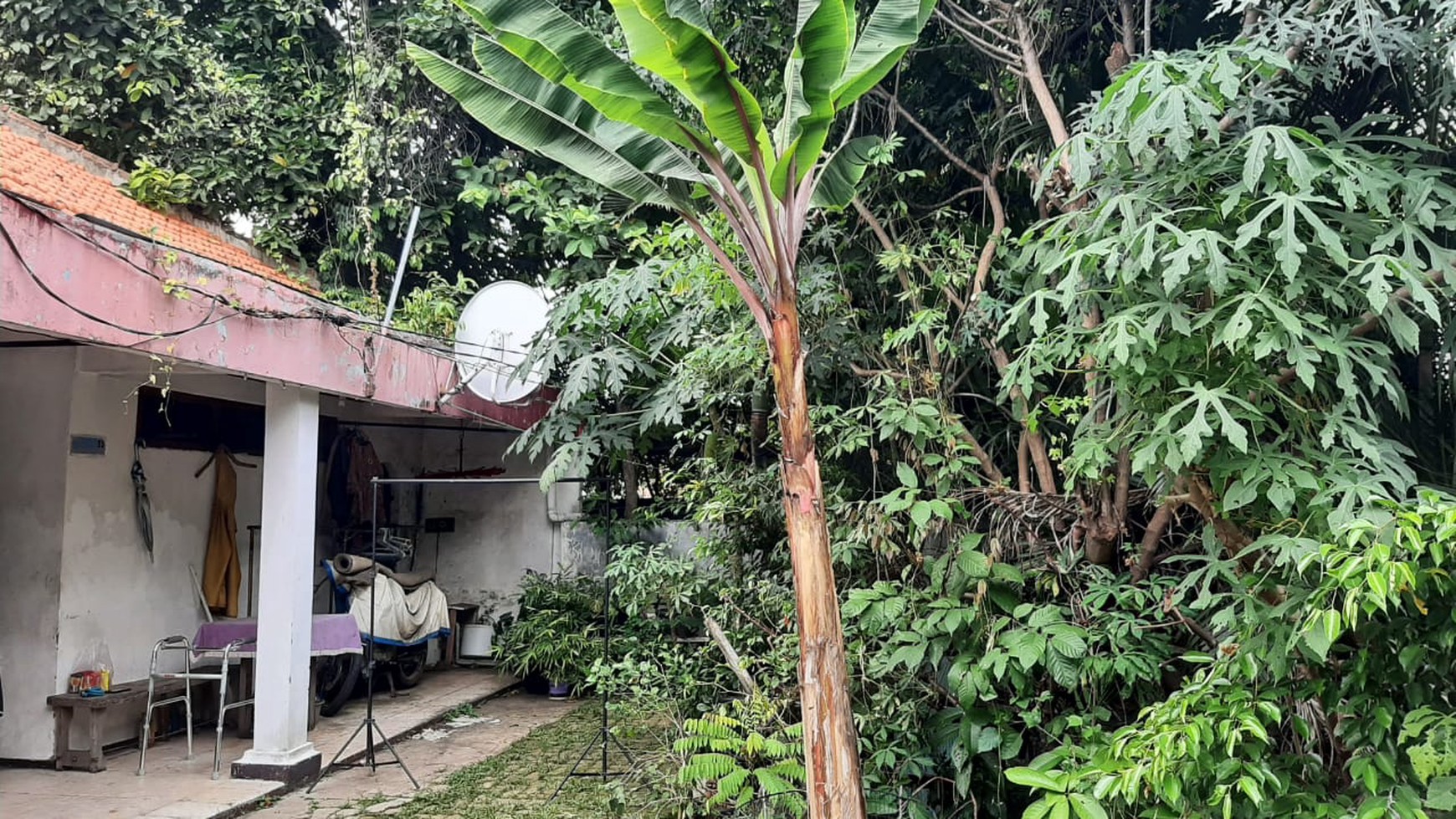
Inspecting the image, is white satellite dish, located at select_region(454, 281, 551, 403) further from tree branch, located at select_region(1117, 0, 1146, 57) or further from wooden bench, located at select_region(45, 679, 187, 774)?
tree branch, located at select_region(1117, 0, 1146, 57)

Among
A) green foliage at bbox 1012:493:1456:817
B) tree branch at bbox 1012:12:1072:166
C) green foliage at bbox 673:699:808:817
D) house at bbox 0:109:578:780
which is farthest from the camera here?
house at bbox 0:109:578:780

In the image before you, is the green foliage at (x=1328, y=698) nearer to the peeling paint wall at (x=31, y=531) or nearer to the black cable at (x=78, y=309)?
the black cable at (x=78, y=309)

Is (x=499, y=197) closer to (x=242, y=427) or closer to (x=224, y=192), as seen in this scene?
(x=224, y=192)

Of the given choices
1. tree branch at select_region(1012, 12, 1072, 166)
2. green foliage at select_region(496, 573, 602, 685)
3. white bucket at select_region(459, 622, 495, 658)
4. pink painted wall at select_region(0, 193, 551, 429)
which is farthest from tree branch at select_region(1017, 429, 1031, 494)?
white bucket at select_region(459, 622, 495, 658)

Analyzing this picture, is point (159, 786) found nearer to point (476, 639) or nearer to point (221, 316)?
point (221, 316)

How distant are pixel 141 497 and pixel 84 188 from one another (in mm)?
2357

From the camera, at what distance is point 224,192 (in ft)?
30.6

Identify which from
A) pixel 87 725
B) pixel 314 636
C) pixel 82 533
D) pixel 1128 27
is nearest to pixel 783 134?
pixel 1128 27

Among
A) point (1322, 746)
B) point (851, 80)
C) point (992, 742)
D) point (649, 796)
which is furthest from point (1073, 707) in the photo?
point (851, 80)

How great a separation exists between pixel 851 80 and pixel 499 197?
6.77 metres

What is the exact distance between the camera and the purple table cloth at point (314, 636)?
7.29m

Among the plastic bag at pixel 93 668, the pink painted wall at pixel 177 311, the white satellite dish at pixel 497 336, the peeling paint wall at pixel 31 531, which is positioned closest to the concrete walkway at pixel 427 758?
the plastic bag at pixel 93 668

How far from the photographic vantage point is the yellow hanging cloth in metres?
Answer: 8.05

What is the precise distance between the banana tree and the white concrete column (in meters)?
3.28
